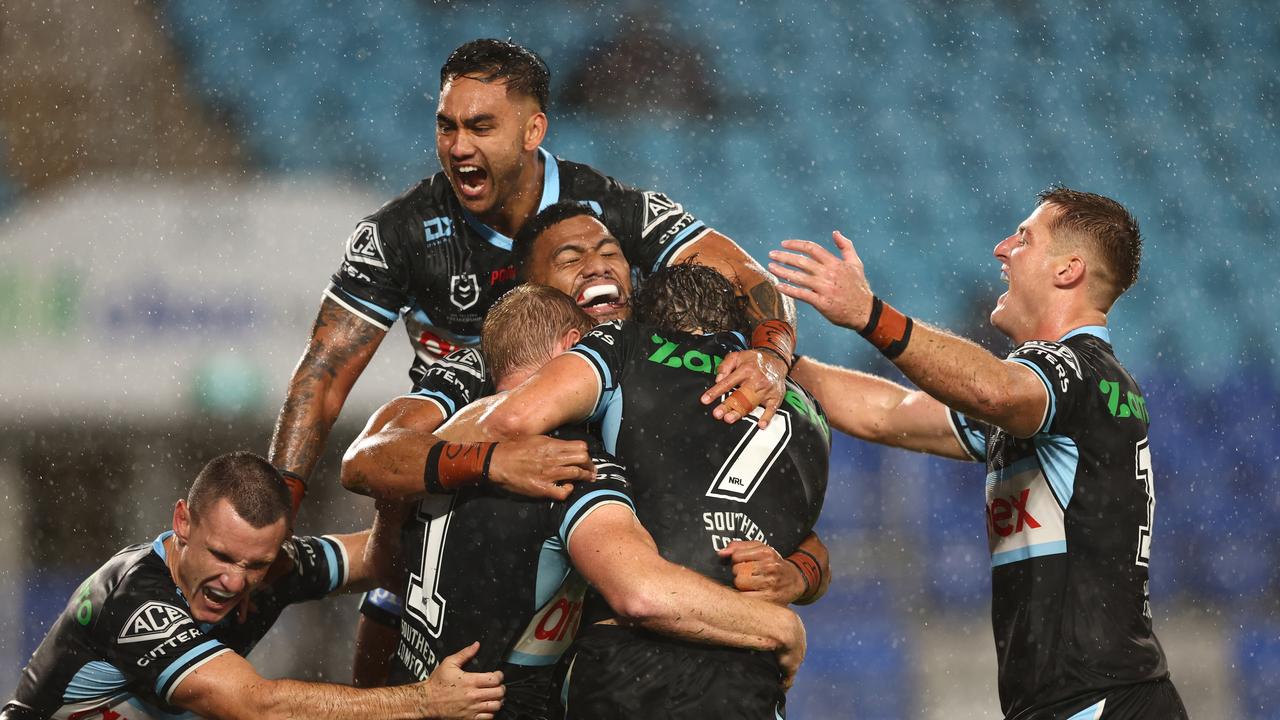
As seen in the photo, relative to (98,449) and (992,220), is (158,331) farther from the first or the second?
(992,220)

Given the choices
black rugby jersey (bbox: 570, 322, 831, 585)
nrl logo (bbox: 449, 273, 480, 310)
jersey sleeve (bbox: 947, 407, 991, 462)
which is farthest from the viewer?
nrl logo (bbox: 449, 273, 480, 310)

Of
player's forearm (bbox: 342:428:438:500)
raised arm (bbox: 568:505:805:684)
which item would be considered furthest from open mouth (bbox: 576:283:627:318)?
raised arm (bbox: 568:505:805:684)

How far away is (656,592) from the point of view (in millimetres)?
2744

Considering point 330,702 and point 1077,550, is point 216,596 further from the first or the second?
point 1077,550

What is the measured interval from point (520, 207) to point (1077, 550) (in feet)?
7.07

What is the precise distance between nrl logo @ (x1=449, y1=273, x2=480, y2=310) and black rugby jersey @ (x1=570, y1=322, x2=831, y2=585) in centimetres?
138

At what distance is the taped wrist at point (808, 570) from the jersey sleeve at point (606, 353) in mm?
619

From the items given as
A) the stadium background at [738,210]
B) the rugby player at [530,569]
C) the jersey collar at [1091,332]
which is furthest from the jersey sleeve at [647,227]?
the stadium background at [738,210]

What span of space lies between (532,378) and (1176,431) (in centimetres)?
758

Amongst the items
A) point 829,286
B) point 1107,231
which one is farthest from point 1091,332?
point 829,286

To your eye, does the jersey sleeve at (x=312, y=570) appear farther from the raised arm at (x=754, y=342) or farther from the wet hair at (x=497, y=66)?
the wet hair at (x=497, y=66)

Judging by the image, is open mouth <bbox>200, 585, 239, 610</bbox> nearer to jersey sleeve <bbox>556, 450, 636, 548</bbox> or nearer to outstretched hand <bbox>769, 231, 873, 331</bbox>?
jersey sleeve <bbox>556, 450, 636, 548</bbox>

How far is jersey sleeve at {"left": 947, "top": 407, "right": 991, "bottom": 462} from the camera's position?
3.93 metres

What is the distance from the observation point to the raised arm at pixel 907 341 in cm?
305
